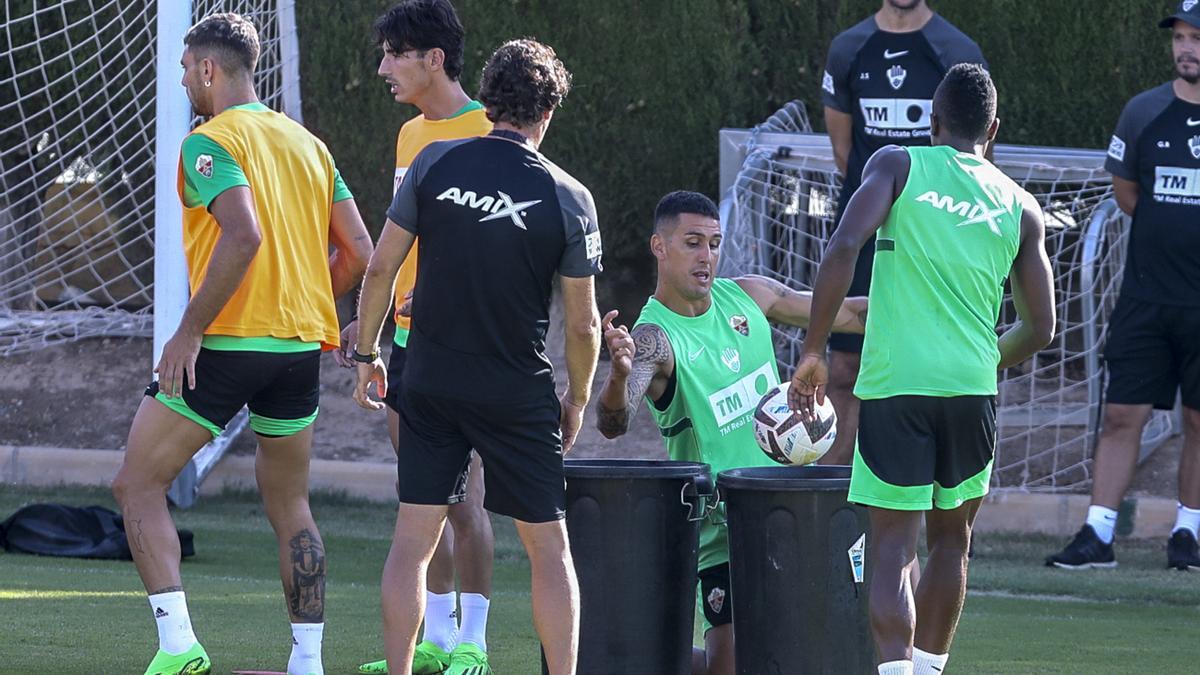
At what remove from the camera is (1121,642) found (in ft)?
24.0

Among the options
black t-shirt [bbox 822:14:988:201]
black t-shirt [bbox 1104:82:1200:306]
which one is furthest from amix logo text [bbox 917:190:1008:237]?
black t-shirt [bbox 1104:82:1200:306]

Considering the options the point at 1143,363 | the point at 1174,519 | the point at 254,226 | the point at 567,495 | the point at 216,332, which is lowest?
the point at 1174,519

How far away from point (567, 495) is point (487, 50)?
7442mm

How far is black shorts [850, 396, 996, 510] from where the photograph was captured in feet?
18.0

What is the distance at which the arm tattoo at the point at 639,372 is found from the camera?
6043mm

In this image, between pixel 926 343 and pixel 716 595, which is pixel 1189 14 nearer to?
pixel 926 343

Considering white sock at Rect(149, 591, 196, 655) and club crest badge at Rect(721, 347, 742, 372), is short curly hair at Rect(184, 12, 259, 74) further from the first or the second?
club crest badge at Rect(721, 347, 742, 372)

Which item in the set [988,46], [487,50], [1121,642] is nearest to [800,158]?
[988,46]

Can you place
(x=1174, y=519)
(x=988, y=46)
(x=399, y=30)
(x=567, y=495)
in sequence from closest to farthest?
(x=567, y=495) → (x=399, y=30) → (x=1174, y=519) → (x=988, y=46)

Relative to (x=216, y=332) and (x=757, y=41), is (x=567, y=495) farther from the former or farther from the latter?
(x=757, y=41)

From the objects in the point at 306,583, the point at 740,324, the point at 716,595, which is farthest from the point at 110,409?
the point at 716,595

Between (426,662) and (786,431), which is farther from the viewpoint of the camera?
(426,662)

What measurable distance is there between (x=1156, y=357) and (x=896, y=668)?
15.2 feet

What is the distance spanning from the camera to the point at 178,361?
19.2 ft
